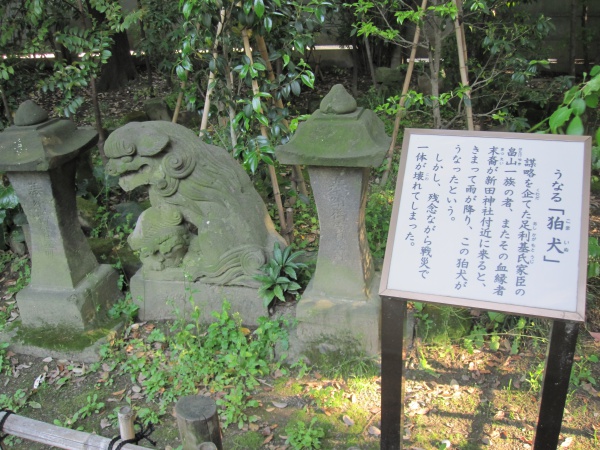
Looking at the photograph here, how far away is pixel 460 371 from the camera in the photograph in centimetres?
365

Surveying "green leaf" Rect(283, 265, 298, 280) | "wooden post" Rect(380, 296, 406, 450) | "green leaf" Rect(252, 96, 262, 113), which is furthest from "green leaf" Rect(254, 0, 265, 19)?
"wooden post" Rect(380, 296, 406, 450)

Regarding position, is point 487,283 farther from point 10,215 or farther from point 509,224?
point 10,215

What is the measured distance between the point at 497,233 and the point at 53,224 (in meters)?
3.15

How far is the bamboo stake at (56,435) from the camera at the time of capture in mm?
2322

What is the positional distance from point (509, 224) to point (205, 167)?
2257mm

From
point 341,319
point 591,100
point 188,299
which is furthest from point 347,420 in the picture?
point 591,100

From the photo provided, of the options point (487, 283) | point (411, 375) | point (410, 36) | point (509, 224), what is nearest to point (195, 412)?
point (487, 283)

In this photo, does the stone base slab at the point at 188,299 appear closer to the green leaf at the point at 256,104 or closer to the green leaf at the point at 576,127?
the green leaf at the point at 256,104

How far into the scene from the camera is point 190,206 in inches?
155

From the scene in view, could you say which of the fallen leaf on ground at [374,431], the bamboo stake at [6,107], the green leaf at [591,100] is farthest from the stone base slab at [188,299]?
the bamboo stake at [6,107]

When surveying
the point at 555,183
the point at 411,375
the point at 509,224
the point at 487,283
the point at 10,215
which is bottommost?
the point at 411,375

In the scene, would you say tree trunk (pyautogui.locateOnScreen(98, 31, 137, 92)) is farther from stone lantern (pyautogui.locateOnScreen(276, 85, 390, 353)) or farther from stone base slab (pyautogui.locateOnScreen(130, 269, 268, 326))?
stone lantern (pyautogui.locateOnScreen(276, 85, 390, 353))

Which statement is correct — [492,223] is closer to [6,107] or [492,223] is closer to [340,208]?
[340,208]

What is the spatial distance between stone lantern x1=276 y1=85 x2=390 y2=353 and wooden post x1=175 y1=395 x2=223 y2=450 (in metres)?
1.56
